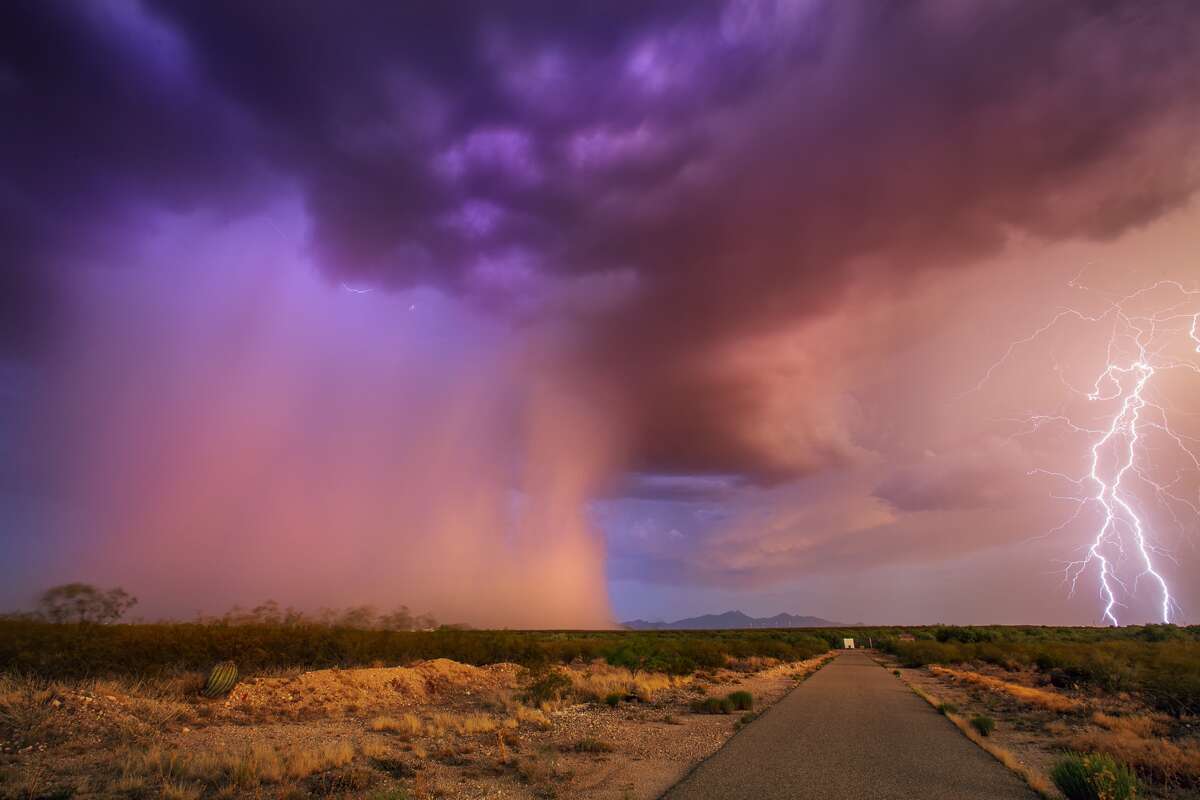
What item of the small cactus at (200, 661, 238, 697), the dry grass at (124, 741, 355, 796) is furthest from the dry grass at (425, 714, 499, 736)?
the small cactus at (200, 661, 238, 697)

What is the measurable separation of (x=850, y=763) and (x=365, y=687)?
65.6 feet

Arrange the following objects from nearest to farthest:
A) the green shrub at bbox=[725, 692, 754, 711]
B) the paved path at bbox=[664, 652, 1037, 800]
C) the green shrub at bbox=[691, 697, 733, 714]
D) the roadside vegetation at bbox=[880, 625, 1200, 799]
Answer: the paved path at bbox=[664, 652, 1037, 800], the roadside vegetation at bbox=[880, 625, 1200, 799], the green shrub at bbox=[691, 697, 733, 714], the green shrub at bbox=[725, 692, 754, 711]

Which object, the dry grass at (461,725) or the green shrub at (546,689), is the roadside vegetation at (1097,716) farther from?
the green shrub at (546,689)

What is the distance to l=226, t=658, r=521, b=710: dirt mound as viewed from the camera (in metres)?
22.8

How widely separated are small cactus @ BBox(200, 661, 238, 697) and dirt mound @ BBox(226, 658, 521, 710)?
30 centimetres

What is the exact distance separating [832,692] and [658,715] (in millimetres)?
11420

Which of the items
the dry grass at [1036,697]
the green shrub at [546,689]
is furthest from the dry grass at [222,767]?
the dry grass at [1036,697]

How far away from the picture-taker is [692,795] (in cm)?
1003

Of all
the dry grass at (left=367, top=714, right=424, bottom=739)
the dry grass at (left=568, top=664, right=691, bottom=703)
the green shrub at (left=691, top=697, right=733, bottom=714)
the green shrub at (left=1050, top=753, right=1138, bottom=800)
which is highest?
the green shrub at (left=1050, top=753, right=1138, bottom=800)

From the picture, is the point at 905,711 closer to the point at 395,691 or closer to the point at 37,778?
the point at 395,691

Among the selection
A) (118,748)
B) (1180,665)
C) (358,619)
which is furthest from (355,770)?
(358,619)

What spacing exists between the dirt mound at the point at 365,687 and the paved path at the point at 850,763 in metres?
14.9

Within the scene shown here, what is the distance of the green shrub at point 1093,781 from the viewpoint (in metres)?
9.70

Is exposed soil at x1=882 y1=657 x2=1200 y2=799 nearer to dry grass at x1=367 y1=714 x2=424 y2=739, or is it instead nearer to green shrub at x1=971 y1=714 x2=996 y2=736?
green shrub at x1=971 y1=714 x2=996 y2=736
